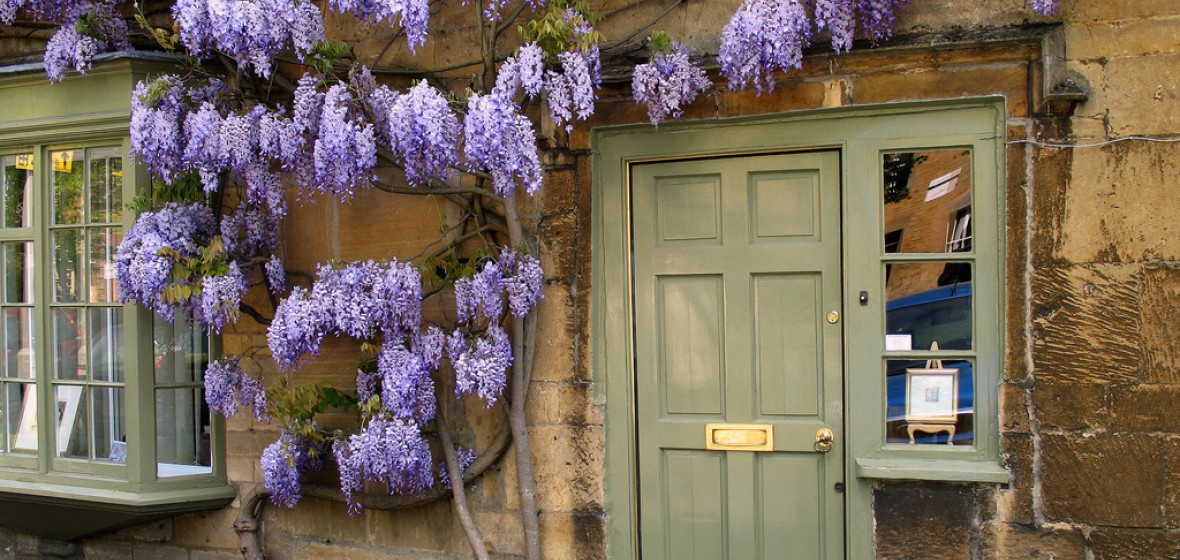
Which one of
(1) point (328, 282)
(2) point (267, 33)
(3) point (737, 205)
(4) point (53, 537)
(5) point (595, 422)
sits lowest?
(4) point (53, 537)

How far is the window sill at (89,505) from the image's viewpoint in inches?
175

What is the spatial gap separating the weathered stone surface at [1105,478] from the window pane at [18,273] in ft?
16.6

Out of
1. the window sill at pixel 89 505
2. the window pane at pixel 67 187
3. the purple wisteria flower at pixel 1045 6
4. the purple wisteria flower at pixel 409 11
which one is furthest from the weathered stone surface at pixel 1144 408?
the window pane at pixel 67 187

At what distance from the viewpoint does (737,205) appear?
3.86 m

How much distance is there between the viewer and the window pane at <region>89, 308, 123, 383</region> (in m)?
4.56

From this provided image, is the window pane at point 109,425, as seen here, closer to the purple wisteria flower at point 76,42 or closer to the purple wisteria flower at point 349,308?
the purple wisteria flower at point 349,308

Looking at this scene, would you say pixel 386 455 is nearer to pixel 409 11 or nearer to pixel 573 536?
pixel 573 536

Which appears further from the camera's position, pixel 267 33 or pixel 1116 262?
pixel 267 33

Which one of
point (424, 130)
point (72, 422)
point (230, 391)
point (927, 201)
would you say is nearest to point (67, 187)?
point (72, 422)

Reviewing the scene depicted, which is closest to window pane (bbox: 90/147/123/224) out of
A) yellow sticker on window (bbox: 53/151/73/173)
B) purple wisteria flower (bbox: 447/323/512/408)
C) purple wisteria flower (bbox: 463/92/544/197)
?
yellow sticker on window (bbox: 53/151/73/173)

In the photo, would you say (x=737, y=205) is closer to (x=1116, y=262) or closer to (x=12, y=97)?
(x=1116, y=262)

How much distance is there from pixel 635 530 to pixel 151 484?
2.49 meters

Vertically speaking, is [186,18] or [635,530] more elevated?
[186,18]

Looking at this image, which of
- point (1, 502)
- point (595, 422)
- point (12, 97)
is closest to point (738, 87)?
point (595, 422)
